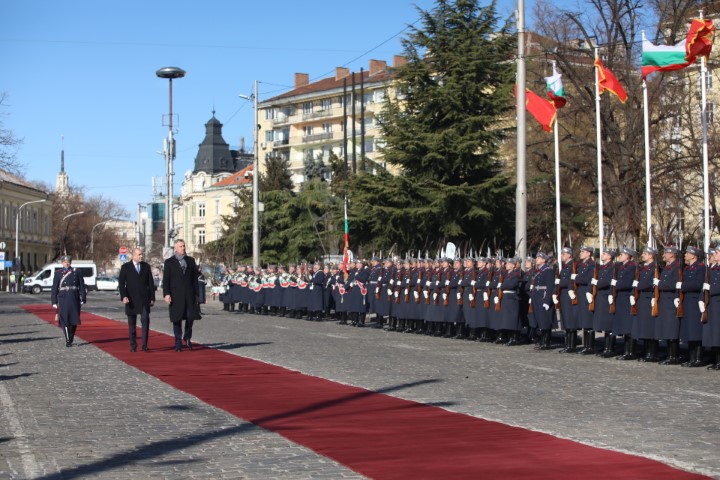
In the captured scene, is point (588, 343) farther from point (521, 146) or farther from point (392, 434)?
point (392, 434)

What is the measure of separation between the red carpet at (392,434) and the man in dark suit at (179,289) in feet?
13.6

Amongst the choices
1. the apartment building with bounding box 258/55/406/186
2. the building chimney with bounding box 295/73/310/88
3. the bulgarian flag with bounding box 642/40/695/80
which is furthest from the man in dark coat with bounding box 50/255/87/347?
the building chimney with bounding box 295/73/310/88

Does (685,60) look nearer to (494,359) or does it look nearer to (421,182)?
(494,359)

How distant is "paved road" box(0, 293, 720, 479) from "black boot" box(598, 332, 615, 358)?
2.04ft

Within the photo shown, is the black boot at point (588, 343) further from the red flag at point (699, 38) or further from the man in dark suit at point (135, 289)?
the man in dark suit at point (135, 289)

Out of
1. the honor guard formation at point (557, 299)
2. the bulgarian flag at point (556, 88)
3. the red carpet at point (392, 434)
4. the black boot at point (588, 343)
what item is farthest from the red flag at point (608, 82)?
the red carpet at point (392, 434)

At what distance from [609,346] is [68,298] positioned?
411 inches

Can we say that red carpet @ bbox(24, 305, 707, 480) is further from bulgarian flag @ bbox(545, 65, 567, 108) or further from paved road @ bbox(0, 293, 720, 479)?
bulgarian flag @ bbox(545, 65, 567, 108)

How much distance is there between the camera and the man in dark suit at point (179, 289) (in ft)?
68.3

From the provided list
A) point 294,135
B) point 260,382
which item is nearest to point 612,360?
point 260,382

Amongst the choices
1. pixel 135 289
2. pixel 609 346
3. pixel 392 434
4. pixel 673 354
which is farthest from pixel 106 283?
pixel 392 434

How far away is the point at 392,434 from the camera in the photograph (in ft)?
33.8

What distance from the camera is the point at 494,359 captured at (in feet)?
62.9

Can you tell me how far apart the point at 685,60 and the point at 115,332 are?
1489cm
